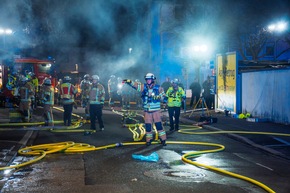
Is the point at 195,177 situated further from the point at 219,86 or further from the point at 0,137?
the point at 219,86

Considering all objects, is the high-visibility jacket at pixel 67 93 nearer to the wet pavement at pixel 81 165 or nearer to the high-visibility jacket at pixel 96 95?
the high-visibility jacket at pixel 96 95

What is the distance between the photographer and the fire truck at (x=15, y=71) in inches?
892

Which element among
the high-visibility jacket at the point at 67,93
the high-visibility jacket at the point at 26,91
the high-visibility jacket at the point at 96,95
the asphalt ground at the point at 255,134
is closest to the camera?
the asphalt ground at the point at 255,134

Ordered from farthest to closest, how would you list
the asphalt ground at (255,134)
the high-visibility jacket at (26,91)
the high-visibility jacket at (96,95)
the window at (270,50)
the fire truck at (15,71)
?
1. the window at (270,50)
2. the fire truck at (15,71)
3. the high-visibility jacket at (26,91)
4. the high-visibility jacket at (96,95)
5. the asphalt ground at (255,134)

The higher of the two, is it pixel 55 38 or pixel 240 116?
pixel 55 38

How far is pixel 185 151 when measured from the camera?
9188 millimetres

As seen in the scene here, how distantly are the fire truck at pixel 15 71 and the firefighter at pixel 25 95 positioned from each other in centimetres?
802

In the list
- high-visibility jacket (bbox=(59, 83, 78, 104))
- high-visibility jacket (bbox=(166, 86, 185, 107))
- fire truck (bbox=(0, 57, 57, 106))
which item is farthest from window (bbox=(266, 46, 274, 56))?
high-visibility jacket (bbox=(59, 83, 78, 104))

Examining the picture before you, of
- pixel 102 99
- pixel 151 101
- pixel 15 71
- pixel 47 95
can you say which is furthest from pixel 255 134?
pixel 15 71

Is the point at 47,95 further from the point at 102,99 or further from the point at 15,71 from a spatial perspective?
the point at 15,71

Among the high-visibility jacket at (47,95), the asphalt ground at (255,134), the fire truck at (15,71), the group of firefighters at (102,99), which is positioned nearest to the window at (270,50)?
the fire truck at (15,71)

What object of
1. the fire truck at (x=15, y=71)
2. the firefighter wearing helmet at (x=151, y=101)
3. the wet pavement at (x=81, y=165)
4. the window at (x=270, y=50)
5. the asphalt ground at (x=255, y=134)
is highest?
the window at (x=270, y=50)

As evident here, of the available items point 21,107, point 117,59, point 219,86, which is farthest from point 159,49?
point 21,107

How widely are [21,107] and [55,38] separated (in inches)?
1313
